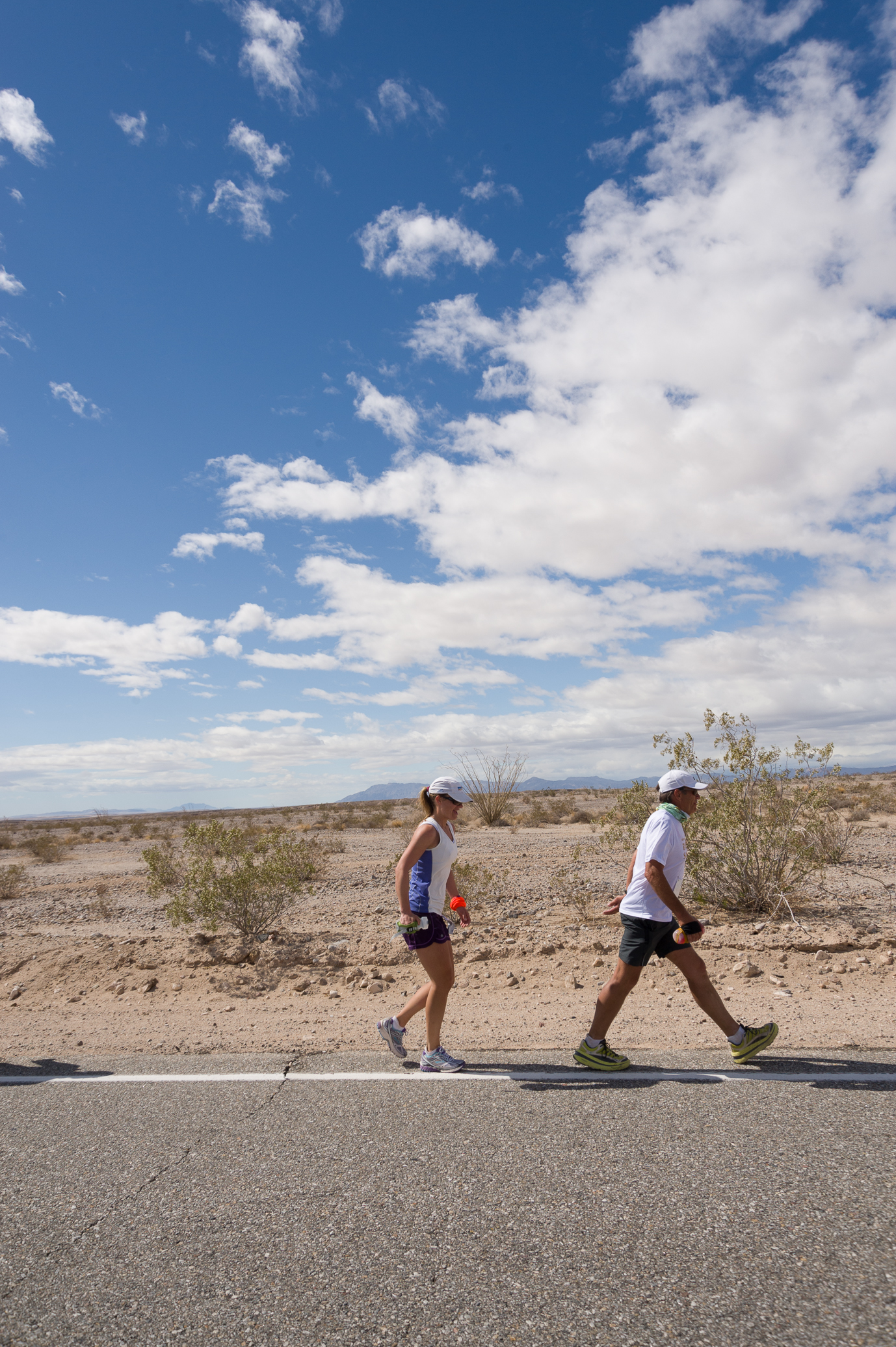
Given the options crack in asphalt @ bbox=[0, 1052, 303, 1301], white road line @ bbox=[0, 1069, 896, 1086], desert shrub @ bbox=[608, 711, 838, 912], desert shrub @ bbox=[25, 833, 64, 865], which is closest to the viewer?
crack in asphalt @ bbox=[0, 1052, 303, 1301]

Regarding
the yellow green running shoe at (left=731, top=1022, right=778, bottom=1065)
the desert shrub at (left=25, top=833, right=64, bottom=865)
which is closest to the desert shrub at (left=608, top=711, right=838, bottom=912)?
the yellow green running shoe at (left=731, top=1022, right=778, bottom=1065)

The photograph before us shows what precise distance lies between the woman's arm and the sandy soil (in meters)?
1.42

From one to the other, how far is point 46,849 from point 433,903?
91.4 ft

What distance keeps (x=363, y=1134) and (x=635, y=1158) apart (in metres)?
1.36

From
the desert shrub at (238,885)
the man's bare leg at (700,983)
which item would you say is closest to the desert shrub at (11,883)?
the desert shrub at (238,885)

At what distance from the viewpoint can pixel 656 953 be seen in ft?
14.9

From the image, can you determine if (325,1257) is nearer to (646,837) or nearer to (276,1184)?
(276,1184)

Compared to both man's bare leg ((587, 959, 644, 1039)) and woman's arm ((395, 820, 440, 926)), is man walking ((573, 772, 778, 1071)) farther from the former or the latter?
woman's arm ((395, 820, 440, 926))

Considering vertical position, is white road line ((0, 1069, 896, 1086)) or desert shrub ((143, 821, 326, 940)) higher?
desert shrub ((143, 821, 326, 940))

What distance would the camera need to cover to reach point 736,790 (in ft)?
31.3

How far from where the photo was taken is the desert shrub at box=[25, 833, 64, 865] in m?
25.8

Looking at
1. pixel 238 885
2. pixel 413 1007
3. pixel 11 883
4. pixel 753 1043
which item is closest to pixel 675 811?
pixel 753 1043

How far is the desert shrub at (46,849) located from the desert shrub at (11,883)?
6.43 meters

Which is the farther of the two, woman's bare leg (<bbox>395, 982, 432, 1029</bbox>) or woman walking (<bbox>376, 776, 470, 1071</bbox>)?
woman's bare leg (<bbox>395, 982, 432, 1029</bbox>)
